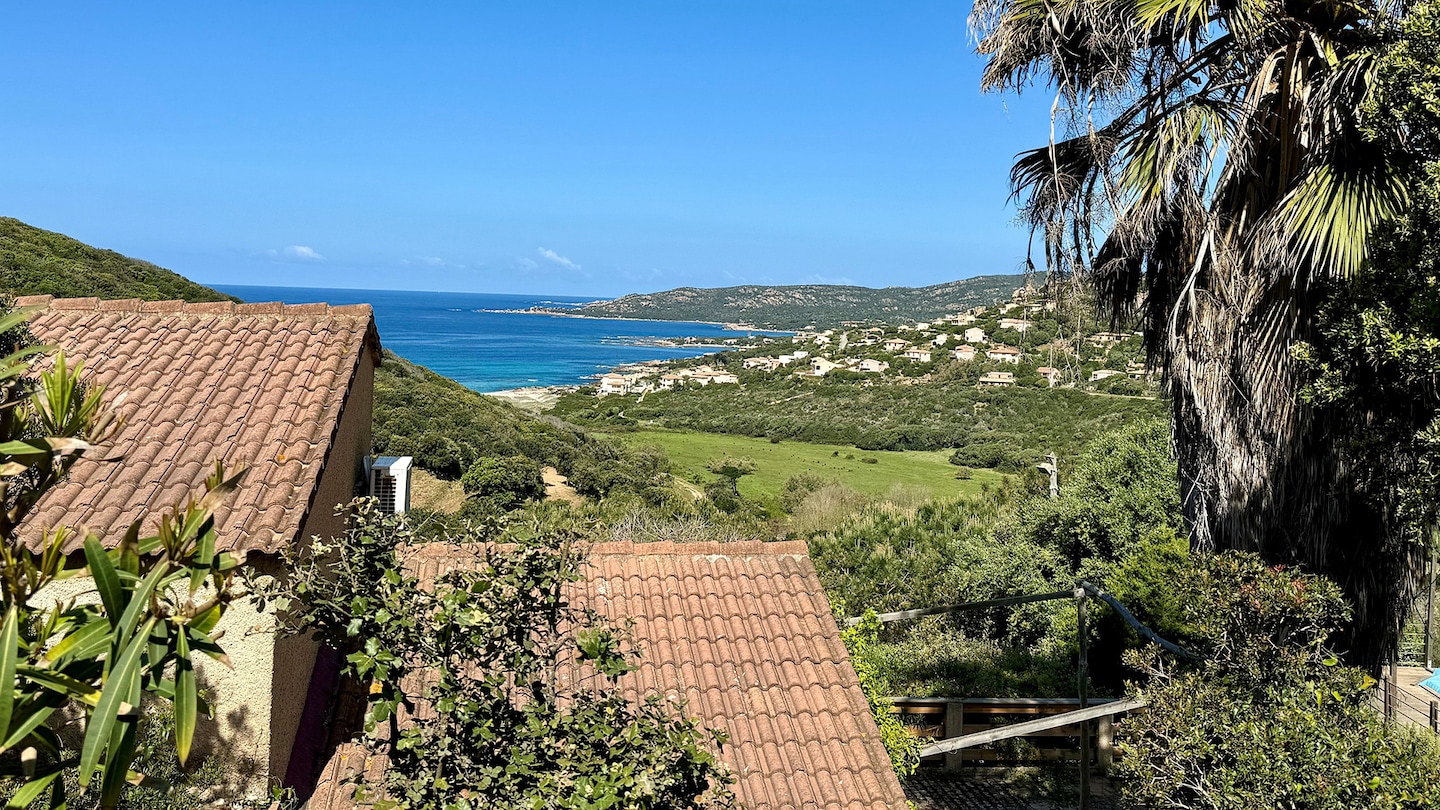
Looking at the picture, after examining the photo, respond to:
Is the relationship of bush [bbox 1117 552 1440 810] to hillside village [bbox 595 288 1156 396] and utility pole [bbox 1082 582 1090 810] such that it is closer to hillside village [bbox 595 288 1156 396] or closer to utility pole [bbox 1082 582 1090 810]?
utility pole [bbox 1082 582 1090 810]

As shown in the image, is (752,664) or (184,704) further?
(752,664)

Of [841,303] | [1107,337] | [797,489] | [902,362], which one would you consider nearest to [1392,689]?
[1107,337]

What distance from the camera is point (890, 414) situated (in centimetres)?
5300

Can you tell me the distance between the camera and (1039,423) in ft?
148

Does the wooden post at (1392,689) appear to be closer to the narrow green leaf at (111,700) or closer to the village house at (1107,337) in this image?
the village house at (1107,337)

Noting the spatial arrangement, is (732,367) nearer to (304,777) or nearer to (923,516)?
(923,516)

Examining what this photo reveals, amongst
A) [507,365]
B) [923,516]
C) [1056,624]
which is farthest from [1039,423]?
[507,365]

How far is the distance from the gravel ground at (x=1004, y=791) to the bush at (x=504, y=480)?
1223 cm

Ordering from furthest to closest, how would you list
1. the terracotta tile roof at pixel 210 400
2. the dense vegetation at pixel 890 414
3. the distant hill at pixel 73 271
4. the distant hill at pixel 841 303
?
1. the distant hill at pixel 841 303
2. the dense vegetation at pixel 890 414
3. the distant hill at pixel 73 271
4. the terracotta tile roof at pixel 210 400

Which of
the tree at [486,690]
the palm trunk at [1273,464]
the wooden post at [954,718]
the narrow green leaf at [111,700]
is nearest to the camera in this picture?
the narrow green leaf at [111,700]

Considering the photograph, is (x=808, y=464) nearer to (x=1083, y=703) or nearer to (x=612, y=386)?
(x=1083, y=703)

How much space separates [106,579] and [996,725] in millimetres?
10258

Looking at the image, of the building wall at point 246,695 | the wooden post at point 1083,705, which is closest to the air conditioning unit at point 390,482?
the building wall at point 246,695

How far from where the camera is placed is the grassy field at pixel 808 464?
116ft
